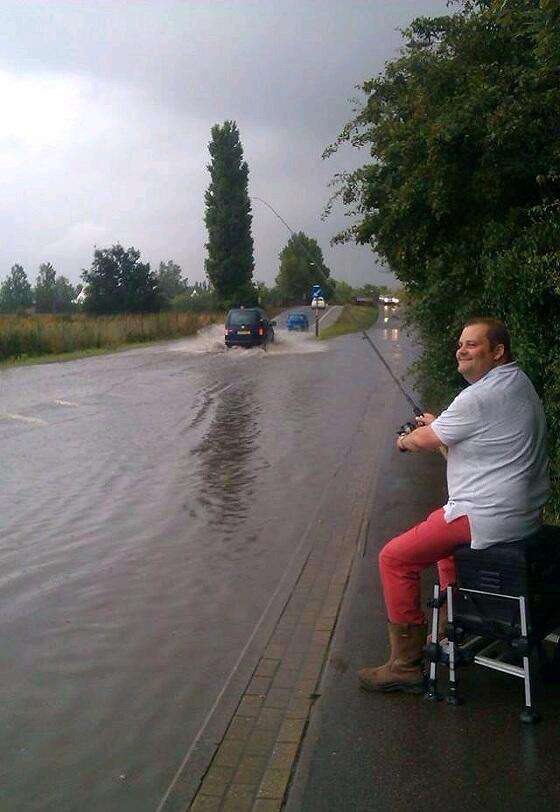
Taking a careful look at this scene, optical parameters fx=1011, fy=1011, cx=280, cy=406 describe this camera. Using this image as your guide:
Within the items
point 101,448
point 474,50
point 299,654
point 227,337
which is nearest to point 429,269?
point 474,50

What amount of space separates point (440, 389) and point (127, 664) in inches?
275

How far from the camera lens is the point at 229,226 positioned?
Answer: 271ft

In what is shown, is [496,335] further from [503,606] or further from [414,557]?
[503,606]

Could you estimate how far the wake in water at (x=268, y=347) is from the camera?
38.8 meters

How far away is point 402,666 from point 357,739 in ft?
2.03

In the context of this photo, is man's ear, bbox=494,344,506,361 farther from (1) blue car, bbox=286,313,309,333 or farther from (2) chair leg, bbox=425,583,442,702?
(1) blue car, bbox=286,313,309,333

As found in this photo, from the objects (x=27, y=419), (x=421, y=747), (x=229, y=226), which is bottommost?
(x=27, y=419)

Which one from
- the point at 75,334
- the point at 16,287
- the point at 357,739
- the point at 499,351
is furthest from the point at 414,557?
the point at 16,287

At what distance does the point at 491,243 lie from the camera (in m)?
7.93

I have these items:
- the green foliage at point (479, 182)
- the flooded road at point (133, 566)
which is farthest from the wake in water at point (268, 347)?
the green foliage at point (479, 182)

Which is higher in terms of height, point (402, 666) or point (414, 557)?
point (414, 557)

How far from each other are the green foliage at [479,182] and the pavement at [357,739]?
87.5 inches

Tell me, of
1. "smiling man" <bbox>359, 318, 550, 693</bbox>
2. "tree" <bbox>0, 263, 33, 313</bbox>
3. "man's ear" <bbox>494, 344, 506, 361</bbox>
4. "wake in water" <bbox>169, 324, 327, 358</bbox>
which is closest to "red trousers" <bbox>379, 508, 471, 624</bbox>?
"smiling man" <bbox>359, 318, 550, 693</bbox>

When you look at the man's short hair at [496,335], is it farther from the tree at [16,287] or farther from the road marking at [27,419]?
the tree at [16,287]
